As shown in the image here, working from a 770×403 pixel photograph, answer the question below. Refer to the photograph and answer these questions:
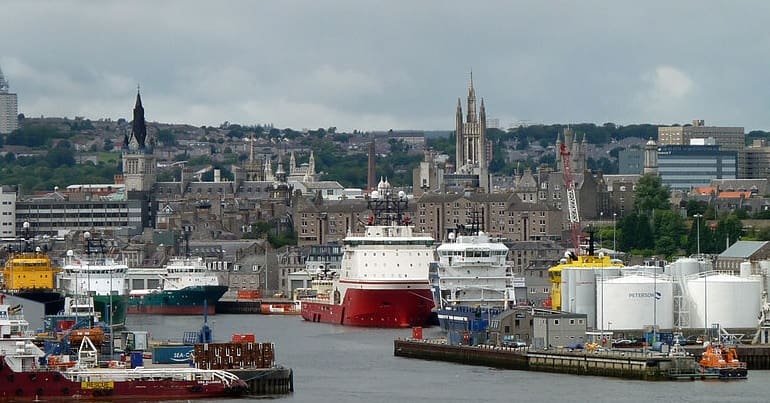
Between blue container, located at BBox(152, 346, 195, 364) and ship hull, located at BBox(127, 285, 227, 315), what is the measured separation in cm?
5397

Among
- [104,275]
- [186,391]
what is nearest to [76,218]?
[104,275]

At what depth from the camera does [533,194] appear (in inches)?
7264

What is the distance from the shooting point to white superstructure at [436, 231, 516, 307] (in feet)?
341

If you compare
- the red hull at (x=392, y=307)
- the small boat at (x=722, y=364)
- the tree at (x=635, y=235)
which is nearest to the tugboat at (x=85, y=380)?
the small boat at (x=722, y=364)

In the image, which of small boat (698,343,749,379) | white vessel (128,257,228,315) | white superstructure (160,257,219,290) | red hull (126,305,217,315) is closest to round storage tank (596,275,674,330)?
small boat (698,343,749,379)

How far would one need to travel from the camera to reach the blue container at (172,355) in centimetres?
7612

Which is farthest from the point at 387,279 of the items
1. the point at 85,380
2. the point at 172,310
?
the point at 85,380

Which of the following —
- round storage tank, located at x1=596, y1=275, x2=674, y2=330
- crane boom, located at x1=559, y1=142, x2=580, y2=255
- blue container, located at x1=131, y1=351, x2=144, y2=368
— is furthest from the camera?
crane boom, located at x1=559, y1=142, x2=580, y2=255

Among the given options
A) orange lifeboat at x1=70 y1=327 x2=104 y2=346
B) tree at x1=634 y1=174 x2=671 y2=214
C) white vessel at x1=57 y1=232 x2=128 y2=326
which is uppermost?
tree at x1=634 y1=174 x2=671 y2=214

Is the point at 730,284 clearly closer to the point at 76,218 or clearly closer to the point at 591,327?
the point at 591,327

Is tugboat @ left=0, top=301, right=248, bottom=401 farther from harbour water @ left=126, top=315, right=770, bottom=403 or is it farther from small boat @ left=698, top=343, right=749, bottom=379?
small boat @ left=698, top=343, right=749, bottom=379

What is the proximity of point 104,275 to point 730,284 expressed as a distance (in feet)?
116

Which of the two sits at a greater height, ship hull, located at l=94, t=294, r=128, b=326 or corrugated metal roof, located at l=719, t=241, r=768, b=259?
corrugated metal roof, located at l=719, t=241, r=768, b=259

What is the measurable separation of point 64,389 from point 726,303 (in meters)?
29.7
